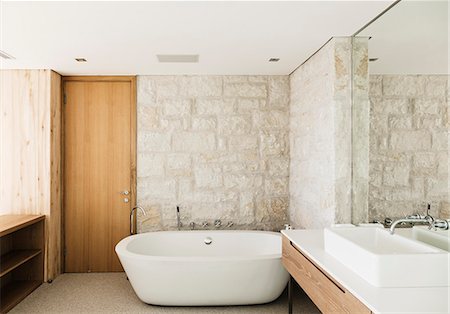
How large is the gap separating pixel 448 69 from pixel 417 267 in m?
0.98

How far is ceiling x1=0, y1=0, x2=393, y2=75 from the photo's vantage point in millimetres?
2256

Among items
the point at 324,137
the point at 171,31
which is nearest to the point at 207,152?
the point at 324,137

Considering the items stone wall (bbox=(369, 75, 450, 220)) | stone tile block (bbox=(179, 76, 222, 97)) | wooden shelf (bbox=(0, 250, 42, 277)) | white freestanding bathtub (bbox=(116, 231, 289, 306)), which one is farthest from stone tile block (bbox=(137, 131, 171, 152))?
stone wall (bbox=(369, 75, 450, 220))

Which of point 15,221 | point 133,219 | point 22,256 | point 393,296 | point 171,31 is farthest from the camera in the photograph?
point 133,219

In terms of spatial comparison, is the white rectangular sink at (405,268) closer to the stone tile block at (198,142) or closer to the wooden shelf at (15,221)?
the stone tile block at (198,142)

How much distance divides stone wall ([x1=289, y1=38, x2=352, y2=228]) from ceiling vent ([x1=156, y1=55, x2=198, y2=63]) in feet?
3.68

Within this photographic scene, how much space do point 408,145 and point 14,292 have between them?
145 inches

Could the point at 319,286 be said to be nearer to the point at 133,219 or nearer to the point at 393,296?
the point at 393,296

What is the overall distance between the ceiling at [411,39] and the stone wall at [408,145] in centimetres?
7

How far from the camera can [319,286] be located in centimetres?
205

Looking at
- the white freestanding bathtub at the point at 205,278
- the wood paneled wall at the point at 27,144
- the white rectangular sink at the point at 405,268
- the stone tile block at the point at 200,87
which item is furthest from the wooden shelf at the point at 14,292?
the white rectangular sink at the point at 405,268

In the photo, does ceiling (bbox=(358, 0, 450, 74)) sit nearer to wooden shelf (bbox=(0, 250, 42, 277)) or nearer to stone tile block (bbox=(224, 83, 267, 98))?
stone tile block (bbox=(224, 83, 267, 98))

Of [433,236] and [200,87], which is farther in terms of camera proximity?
[200,87]

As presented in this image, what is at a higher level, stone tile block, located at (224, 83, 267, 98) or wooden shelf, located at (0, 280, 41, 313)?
stone tile block, located at (224, 83, 267, 98)
